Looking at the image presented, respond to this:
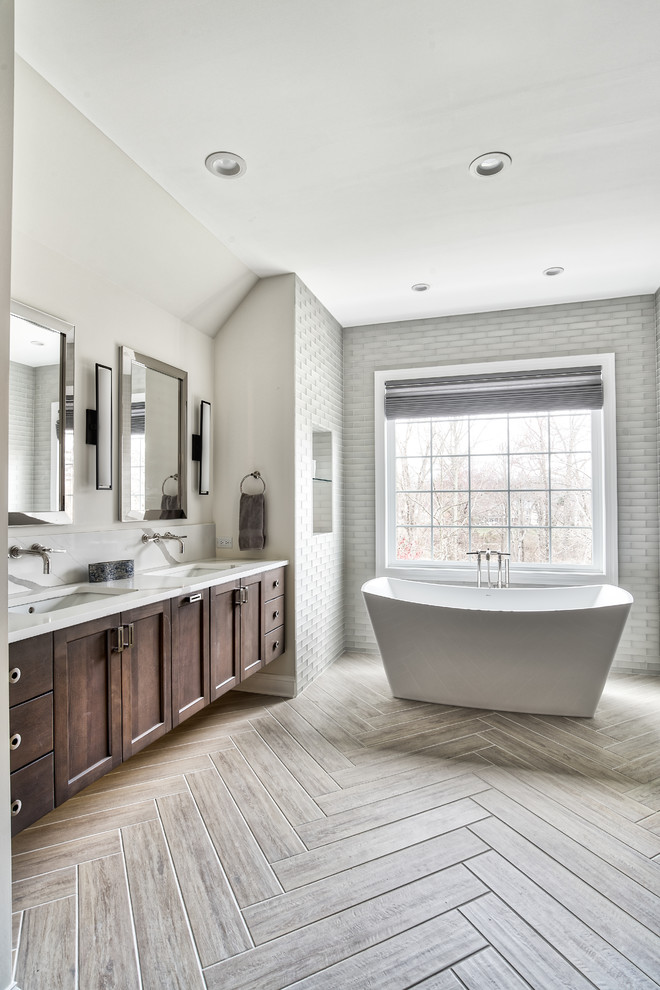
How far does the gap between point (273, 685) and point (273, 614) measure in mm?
540

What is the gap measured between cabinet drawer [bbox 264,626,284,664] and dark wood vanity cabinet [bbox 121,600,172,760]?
1.01 m

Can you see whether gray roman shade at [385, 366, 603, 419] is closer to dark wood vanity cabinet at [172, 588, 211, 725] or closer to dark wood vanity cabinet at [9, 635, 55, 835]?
dark wood vanity cabinet at [172, 588, 211, 725]

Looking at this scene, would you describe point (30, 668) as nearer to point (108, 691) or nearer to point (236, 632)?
point (108, 691)

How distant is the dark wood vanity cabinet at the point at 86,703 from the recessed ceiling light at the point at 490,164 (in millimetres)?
2516

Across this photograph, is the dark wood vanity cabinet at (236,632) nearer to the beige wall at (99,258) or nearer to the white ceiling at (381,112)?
the beige wall at (99,258)

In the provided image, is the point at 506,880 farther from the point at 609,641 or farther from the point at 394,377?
the point at 394,377

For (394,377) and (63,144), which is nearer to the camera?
(63,144)

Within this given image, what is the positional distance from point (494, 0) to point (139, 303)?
222 centimetres

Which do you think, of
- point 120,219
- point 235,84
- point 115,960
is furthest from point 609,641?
point 120,219

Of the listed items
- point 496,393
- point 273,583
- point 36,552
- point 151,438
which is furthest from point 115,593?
point 496,393

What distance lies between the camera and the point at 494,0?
1.69 metres

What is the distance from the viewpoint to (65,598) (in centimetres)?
243

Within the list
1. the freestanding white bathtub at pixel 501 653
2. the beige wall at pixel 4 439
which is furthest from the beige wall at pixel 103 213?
the freestanding white bathtub at pixel 501 653

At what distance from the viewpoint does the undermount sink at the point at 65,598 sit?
227cm
